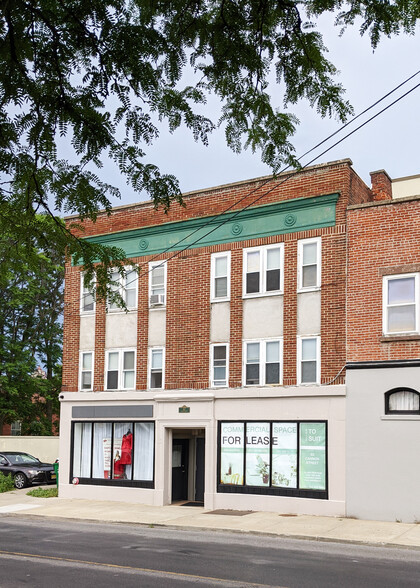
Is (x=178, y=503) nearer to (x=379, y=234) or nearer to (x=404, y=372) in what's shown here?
(x=404, y=372)

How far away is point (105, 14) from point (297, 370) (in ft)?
57.0

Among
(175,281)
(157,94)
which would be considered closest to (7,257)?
(157,94)

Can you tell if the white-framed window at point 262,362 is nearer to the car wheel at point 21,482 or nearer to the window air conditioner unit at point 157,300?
the window air conditioner unit at point 157,300

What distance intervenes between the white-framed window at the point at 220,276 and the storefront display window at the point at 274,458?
4.11 m

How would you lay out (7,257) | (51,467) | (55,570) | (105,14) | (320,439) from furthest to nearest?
(51,467)
(320,439)
(55,570)
(7,257)
(105,14)

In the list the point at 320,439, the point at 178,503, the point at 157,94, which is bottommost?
the point at 178,503

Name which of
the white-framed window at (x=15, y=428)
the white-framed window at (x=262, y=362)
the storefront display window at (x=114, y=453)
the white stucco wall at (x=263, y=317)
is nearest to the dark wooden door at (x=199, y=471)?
the storefront display window at (x=114, y=453)

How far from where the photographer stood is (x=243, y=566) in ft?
44.4

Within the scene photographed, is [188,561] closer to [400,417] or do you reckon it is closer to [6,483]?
[400,417]

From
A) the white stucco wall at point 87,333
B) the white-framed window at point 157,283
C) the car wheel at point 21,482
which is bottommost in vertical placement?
the car wheel at point 21,482

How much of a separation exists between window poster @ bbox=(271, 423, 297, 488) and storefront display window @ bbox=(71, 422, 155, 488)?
4.61 meters

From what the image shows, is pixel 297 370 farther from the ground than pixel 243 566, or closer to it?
farther from the ground

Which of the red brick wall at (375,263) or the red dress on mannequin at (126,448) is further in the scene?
the red dress on mannequin at (126,448)

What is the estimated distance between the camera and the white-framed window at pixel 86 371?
90.0 ft
